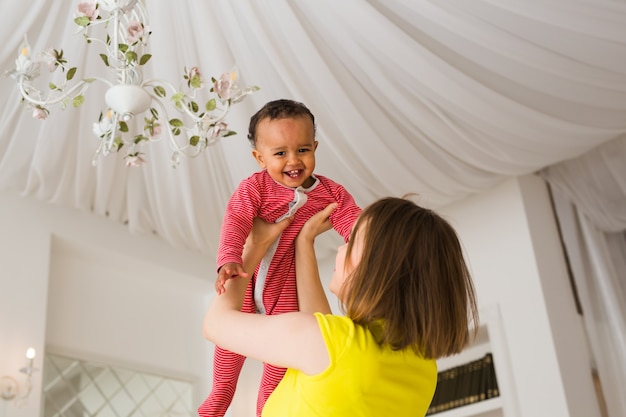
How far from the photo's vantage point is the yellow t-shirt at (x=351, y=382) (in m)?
1.21

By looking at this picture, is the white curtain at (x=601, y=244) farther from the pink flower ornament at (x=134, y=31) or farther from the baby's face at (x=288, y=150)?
the baby's face at (x=288, y=150)

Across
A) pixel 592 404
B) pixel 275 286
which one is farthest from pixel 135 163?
pixel 592 404

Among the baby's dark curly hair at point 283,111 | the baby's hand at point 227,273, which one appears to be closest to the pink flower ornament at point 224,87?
the baby's dark curly hair at point 283,111

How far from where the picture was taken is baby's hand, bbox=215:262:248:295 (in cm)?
149

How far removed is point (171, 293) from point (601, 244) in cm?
288

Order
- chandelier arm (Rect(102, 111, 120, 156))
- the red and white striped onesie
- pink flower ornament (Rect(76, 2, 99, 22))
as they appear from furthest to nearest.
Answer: chandelier arm (Rect(102, 111, 120, 156)) < pink flower ornament (Rect(76, 2, 99, 22)) < the red and white striped onesie

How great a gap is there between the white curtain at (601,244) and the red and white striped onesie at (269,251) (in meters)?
3.19

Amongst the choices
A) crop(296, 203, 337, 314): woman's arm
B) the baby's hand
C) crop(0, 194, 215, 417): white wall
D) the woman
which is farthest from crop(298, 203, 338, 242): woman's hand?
crop(0, 194, 215, 417): white wall

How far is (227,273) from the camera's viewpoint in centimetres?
153

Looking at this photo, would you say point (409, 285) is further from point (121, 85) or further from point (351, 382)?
point (121, 85)

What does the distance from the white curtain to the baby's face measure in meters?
3.24

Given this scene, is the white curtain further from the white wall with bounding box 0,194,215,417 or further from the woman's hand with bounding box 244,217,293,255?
the woman's hand with bounding box 244,217,293,255

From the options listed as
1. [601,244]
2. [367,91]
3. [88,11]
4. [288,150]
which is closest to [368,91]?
[367,91]

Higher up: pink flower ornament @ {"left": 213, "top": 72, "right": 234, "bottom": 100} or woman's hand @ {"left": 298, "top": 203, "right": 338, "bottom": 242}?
pink flower ornament @ {"left": 213, "top": 72, "right": 234, "bottom": 100}
